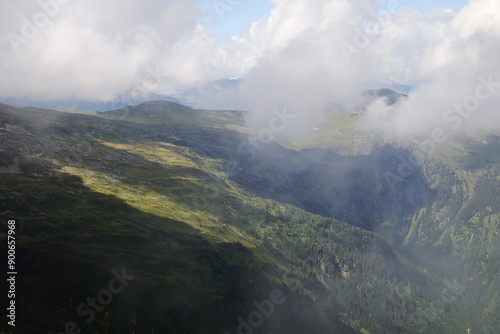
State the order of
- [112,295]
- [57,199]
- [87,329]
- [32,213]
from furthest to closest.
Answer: [57,199], [32,213], [112,295], [87,329]

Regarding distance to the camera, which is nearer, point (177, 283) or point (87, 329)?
point (87, 329)

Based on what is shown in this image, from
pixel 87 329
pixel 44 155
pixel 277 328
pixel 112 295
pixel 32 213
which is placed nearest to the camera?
pixel 87 329

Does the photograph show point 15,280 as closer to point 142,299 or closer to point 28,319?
point 28,319

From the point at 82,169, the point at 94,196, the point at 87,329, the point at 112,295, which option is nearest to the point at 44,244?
the point at 112,295

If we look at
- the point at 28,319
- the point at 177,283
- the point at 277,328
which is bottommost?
the point at 277,328

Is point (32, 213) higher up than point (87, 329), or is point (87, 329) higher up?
point (32, 213)

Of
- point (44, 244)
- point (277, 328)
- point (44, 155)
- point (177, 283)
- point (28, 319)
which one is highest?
point (44, 155)

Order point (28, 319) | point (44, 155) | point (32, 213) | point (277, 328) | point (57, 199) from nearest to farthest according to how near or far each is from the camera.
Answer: point (28, 319) < point (32, 213) < point (57, 199) < point (277, 328) < point (44, 155)

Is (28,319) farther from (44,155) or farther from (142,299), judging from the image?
(44,155)

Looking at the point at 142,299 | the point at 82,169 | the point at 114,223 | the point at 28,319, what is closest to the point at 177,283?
the point at 142,299
